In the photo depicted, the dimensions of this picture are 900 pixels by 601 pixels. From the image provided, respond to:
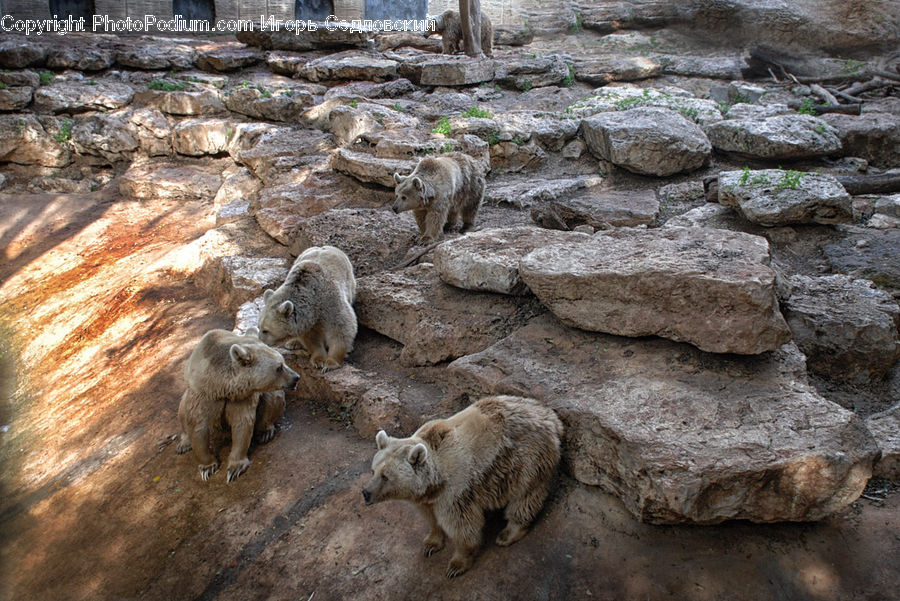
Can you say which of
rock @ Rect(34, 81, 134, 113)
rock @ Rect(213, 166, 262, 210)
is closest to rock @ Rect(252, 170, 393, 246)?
rock @ Rect(213, 166, 262, 210)

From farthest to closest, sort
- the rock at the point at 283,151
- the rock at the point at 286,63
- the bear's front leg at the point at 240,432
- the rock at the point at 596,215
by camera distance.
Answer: the rock at the point at 286,63 → the rock at the point at 283,151 → the rock at the point at 596,215 → the bear's front leg at the point at 240,432

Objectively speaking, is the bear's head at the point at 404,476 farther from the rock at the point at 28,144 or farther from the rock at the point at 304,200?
the rock at the point at 28,144

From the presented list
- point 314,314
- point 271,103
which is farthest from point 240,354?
point 271,103

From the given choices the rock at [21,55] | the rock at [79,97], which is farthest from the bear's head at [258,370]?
the rock at [21,55]

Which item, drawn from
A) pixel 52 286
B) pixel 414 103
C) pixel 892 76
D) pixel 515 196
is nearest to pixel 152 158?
pixel 52 286

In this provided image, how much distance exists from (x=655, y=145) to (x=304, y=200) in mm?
5867

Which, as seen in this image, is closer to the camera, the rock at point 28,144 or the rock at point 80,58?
the rock at point 28,144

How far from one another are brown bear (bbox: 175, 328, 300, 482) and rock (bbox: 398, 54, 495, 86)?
11938 mm

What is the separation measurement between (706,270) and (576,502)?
1960 millimetres

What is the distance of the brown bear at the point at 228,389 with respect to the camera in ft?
17.3

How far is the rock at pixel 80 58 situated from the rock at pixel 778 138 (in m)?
16.6

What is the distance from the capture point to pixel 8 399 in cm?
816

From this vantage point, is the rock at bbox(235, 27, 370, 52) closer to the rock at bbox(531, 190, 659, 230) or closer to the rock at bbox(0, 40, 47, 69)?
the rock at bbox(0, 40, 47, 69)

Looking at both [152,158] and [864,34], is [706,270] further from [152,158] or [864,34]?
[864,34]
